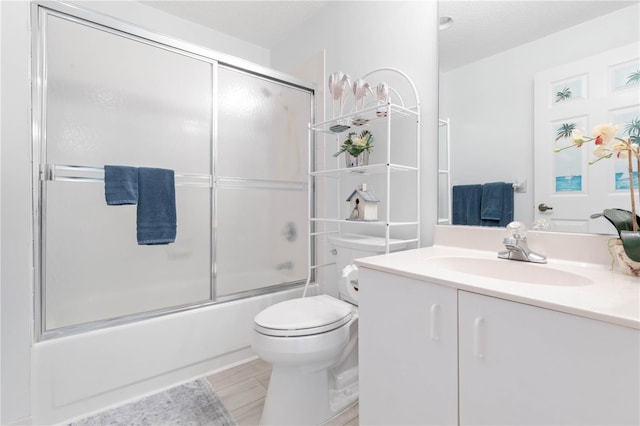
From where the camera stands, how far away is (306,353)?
1.15m

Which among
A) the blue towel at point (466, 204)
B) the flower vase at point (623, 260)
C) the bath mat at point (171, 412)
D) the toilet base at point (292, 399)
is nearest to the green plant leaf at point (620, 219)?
the flower vase at point (623, 260)

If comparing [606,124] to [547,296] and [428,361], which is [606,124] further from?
[428,361]

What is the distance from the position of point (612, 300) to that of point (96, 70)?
2.15 meters

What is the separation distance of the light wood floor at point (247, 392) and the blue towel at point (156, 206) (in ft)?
2.72

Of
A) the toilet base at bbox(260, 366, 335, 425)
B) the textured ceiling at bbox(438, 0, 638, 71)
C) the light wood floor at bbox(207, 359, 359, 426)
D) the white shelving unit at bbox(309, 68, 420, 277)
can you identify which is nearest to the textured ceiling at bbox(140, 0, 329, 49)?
the white shelving unit at bbox(309, 68, 420, 277)

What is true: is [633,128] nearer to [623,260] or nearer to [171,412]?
[623,260]

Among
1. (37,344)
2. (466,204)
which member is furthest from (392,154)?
(37,344)

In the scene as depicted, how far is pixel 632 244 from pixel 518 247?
29 cm

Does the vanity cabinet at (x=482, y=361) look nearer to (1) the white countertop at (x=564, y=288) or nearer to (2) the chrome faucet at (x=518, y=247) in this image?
(1) the white countertop at (x=564, y=288)

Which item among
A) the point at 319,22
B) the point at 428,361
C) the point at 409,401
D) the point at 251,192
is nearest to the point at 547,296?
the point at 428,361

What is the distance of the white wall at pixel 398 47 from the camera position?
147 cm

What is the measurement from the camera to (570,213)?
105 centimetres

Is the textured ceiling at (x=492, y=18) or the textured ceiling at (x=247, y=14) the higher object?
the textured ceiling at (x=247, y=14)

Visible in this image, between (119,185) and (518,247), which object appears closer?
(518,247)
